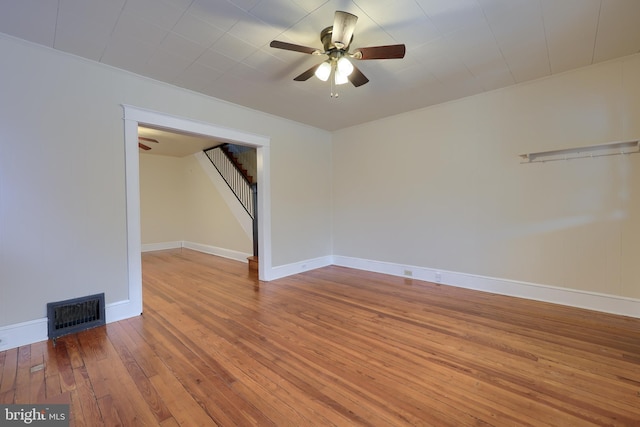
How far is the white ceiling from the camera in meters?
2.09

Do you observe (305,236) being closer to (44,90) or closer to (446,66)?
(446,66)

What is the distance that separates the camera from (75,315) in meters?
2.67

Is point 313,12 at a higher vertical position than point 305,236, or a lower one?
higher

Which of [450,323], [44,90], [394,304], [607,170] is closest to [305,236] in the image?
[394,304]

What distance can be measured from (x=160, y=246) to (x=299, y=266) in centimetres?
502

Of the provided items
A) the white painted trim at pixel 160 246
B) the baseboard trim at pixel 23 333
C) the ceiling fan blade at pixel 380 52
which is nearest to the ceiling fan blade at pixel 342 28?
the ceiling fan blade at pixel 380 52

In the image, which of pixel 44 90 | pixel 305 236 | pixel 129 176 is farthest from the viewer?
pixel 305 236

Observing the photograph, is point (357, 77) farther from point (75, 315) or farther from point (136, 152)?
point (75, 315)

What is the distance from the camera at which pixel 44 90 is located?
8.35 ft

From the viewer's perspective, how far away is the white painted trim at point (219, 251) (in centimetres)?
603

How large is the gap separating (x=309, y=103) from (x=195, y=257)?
470 centimetres

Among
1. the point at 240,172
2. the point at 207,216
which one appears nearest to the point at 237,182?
the point at 240,172

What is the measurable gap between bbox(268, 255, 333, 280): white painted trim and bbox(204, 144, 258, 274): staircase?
3.14 ft

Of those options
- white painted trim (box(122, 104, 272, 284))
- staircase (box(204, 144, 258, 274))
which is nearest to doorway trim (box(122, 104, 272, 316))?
white painted trim (box(122, 104, 272, 284))
